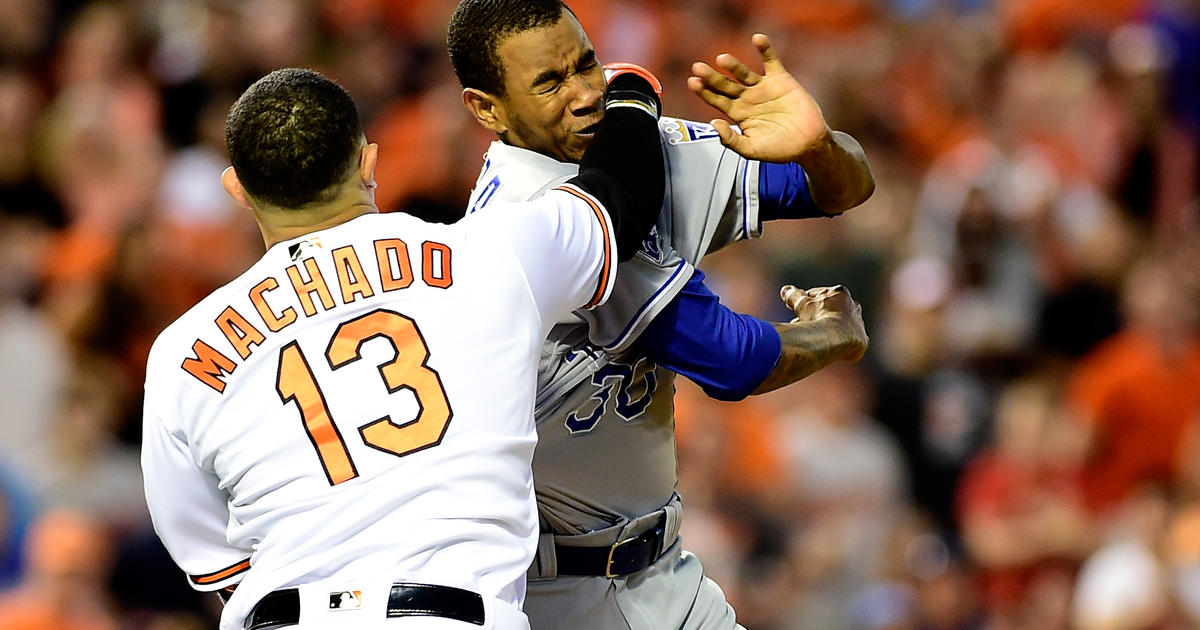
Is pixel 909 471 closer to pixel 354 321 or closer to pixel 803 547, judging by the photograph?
pixel 803 547

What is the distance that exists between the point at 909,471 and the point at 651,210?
4.28m

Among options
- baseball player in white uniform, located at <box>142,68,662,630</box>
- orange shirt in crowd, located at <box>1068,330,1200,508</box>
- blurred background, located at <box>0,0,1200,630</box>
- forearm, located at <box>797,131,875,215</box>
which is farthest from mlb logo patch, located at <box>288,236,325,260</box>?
orange shirt in crowd, located at <box>1068,330,1200,508</box>

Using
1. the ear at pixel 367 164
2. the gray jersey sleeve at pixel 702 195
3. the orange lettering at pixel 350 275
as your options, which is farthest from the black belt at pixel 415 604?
the gray jersey sleeve at pixel 702 195

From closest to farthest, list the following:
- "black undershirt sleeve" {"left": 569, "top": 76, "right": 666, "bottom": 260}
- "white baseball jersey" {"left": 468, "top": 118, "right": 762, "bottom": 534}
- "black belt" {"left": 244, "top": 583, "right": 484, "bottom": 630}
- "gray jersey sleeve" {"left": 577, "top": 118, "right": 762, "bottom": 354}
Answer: "black belt" {"left": 244, "top": 583, "right": 484, "bottom": 630} → "black undershirt sleeve" {"left": 569, "top": 76, "right": 666, "bottom": 260} → "white baseball jersey" {"left": 468, "top": 118, "right": 762, "bottom": 534} → "gray jersey sleeve" {"left": 577, "top": 118, "right": 762, "bottom": 354}

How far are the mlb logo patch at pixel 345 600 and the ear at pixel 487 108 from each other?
1.02 meters

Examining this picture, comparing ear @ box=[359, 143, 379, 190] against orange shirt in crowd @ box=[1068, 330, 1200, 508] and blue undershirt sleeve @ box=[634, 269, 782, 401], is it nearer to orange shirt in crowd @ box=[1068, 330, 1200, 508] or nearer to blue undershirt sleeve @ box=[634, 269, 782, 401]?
blue undershirt sleeve @ box=[634, 269, 782, 401]

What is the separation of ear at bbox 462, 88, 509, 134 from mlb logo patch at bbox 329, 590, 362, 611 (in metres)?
1.02

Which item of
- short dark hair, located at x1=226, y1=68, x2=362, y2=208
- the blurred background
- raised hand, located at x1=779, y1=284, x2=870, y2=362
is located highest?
short dark hair, located at x1=226, y1=68, x2=362, y2=208

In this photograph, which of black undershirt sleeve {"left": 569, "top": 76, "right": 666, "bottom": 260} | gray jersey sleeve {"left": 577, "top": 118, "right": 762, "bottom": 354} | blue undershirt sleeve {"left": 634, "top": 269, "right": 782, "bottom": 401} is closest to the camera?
black undershirt sleeve {"left": 569, "top": 76, "right": 666, "bottom": 260}

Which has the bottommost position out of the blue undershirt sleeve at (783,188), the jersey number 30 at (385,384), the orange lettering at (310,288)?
the blue undershirt sleeve at (783,188)

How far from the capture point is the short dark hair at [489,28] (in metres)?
3.03

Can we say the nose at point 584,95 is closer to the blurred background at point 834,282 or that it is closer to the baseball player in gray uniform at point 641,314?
the baseball player in gray uniform at point 641,314

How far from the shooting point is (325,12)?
8.03m

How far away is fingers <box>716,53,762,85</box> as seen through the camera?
10.0 ft
